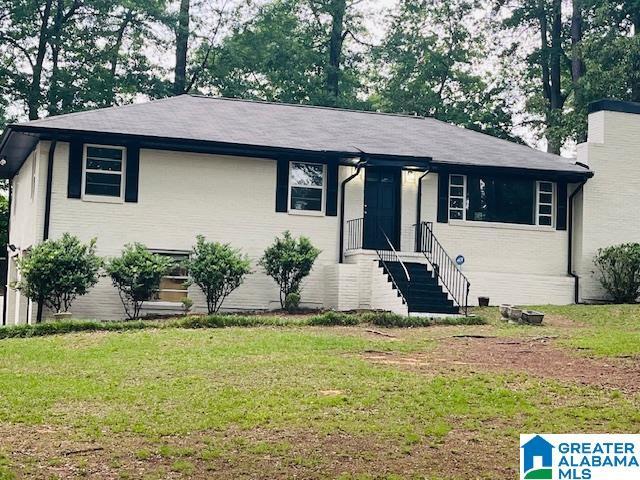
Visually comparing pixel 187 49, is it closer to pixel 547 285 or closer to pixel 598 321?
pixel 547 285

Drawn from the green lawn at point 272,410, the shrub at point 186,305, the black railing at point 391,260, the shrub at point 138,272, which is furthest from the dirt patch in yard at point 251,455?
the shrub at point 186,305

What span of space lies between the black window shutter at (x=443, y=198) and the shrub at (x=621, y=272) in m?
4.22

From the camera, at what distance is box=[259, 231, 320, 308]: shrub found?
20688 millimetres

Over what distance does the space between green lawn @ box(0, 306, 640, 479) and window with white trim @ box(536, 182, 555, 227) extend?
9.32m

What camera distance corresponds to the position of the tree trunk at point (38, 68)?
109 feet

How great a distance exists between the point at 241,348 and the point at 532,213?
1203cm

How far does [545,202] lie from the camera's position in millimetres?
24016

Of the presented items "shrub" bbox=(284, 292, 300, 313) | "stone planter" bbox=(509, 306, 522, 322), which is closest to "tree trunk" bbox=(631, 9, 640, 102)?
"stone planter" bbox=(509, 306, 522, 322)

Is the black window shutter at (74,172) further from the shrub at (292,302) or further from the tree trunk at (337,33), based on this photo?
the tree trunk at (337,33)

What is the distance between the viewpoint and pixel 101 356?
1373cm

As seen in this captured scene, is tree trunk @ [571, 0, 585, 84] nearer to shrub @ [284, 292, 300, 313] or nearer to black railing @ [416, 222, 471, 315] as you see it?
black railing @ [416, 222, 471, 315]

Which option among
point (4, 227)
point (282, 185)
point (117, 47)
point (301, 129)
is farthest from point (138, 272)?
point (117, 47)

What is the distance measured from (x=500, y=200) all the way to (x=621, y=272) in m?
3.50

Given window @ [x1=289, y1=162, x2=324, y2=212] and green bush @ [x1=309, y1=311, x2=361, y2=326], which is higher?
window @ [x1=289, y1=162, x2=324, y2=212]
